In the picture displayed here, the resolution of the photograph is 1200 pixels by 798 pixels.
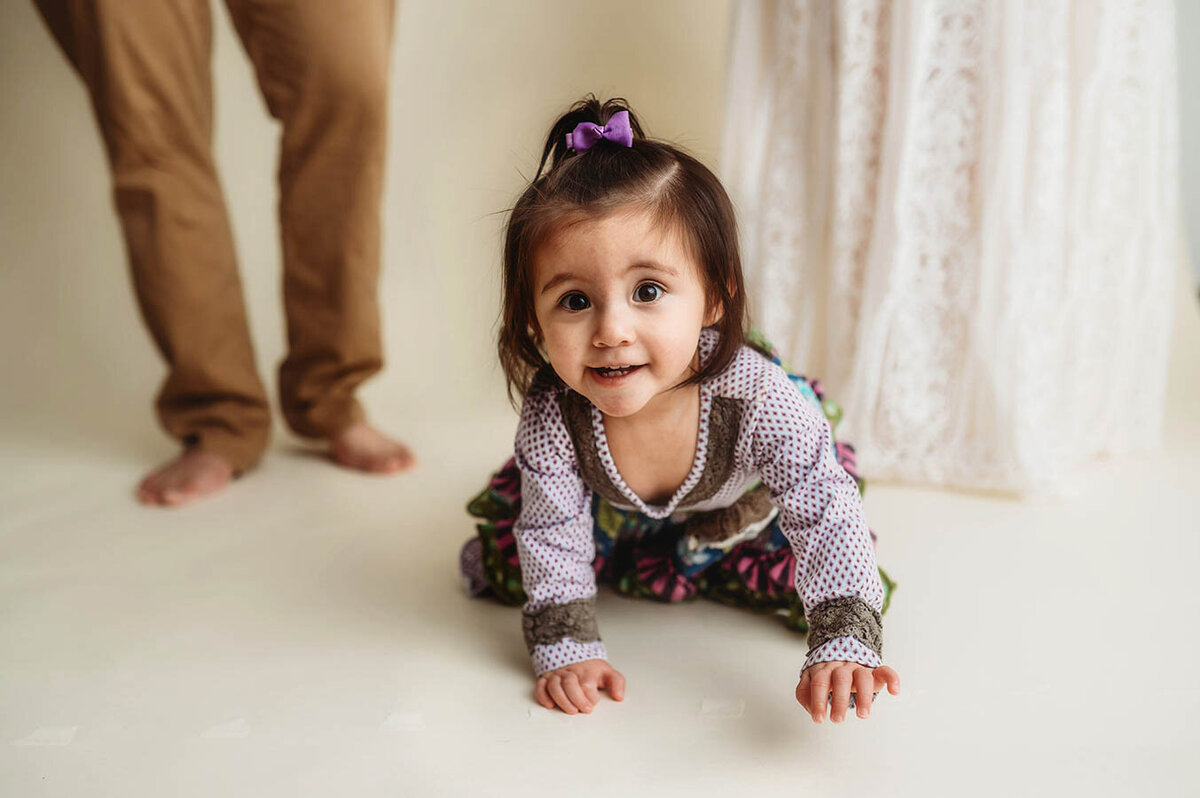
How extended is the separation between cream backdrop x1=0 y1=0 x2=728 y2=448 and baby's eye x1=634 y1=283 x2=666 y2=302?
0.96 metres

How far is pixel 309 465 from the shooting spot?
5.43 feet

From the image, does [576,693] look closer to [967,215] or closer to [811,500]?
[811,500]

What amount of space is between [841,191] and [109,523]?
1.07 m

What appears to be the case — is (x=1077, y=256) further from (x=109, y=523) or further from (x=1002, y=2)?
(x=109, y=523)

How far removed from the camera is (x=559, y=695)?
3.21 feet

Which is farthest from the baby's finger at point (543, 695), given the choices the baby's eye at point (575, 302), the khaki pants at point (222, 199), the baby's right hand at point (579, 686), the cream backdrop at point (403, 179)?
the cream backdrop at point (403, 179)

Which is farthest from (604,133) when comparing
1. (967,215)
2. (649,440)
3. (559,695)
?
(967,215)

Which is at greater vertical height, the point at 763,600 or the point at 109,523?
the point at 763,600

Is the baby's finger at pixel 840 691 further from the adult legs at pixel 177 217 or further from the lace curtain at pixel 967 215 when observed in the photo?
the adult legs at pixel 177 217

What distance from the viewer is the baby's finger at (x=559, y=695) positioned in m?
0.97

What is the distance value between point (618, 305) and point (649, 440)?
0.59ft

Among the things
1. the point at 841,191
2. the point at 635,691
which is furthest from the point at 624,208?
the point at 841,191

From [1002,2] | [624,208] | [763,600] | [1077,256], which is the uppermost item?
[1002,2]

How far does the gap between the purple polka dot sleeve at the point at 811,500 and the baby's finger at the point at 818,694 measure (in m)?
0.02
